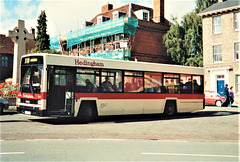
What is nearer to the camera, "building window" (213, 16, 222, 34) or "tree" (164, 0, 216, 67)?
"building window" (213, 16, 222, 34)

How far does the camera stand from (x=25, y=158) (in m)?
6.28

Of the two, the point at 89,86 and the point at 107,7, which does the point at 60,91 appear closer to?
the point at 89,86

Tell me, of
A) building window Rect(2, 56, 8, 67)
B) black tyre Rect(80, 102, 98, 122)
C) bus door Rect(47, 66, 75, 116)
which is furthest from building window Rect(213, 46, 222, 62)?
Result: building window Rect(2, 56, 8, 67)

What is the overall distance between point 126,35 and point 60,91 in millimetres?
27951

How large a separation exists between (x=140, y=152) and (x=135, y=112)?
8694 mm

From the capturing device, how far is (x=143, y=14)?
4378 centimetres

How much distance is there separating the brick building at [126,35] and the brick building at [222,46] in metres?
8.50

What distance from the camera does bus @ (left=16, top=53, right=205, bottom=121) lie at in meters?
12.9

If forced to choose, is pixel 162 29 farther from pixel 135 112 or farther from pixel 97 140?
pixel 97 140

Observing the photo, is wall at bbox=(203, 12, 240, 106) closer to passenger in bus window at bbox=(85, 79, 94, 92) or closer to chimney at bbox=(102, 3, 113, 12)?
chimney at bbox=(102, 3, 113, 12)

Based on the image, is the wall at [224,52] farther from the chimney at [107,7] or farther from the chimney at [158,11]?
the chimney at [107,7]

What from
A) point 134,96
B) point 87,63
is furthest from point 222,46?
point 87,63

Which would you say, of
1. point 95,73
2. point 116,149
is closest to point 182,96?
point 95,73

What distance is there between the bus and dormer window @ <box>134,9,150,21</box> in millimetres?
26778
